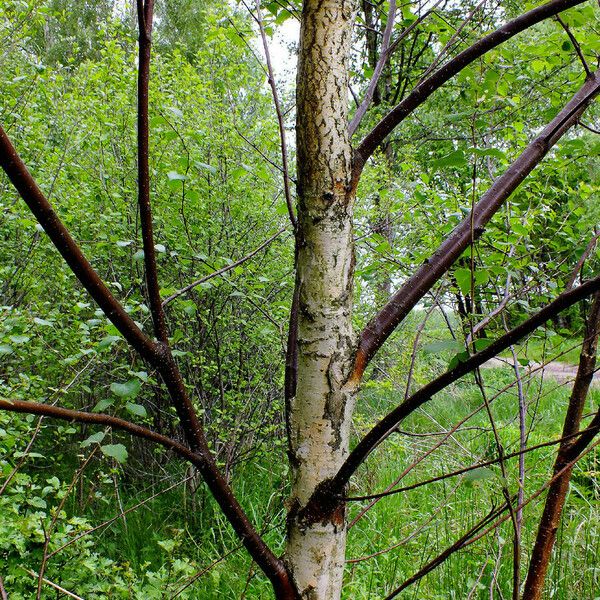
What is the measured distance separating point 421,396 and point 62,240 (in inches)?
17.0

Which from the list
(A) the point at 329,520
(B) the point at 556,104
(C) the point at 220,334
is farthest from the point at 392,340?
(A) the point at 329,520

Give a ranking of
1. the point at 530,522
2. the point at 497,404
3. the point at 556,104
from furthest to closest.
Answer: the point at 497,404 → the point at 530,522 → the point at 556,104

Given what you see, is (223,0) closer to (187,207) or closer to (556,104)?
(187,207)

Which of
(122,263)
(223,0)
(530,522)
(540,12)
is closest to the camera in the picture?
(540,12)

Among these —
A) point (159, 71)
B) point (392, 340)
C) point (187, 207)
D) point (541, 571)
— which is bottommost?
point (392, 340)

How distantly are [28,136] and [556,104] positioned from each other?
143 inches

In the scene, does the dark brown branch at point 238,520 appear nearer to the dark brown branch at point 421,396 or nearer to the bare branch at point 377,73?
the dark brown branch at point 421,396

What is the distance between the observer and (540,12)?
666mm

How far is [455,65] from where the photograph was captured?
72 centimetres

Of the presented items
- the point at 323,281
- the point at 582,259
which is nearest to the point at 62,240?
the point at 323,281

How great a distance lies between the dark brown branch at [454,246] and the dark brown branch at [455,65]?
182 millimetres

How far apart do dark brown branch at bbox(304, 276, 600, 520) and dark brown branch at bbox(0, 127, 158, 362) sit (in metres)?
0.28

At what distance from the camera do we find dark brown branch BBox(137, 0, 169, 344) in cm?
61

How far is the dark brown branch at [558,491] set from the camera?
41.1 inches
